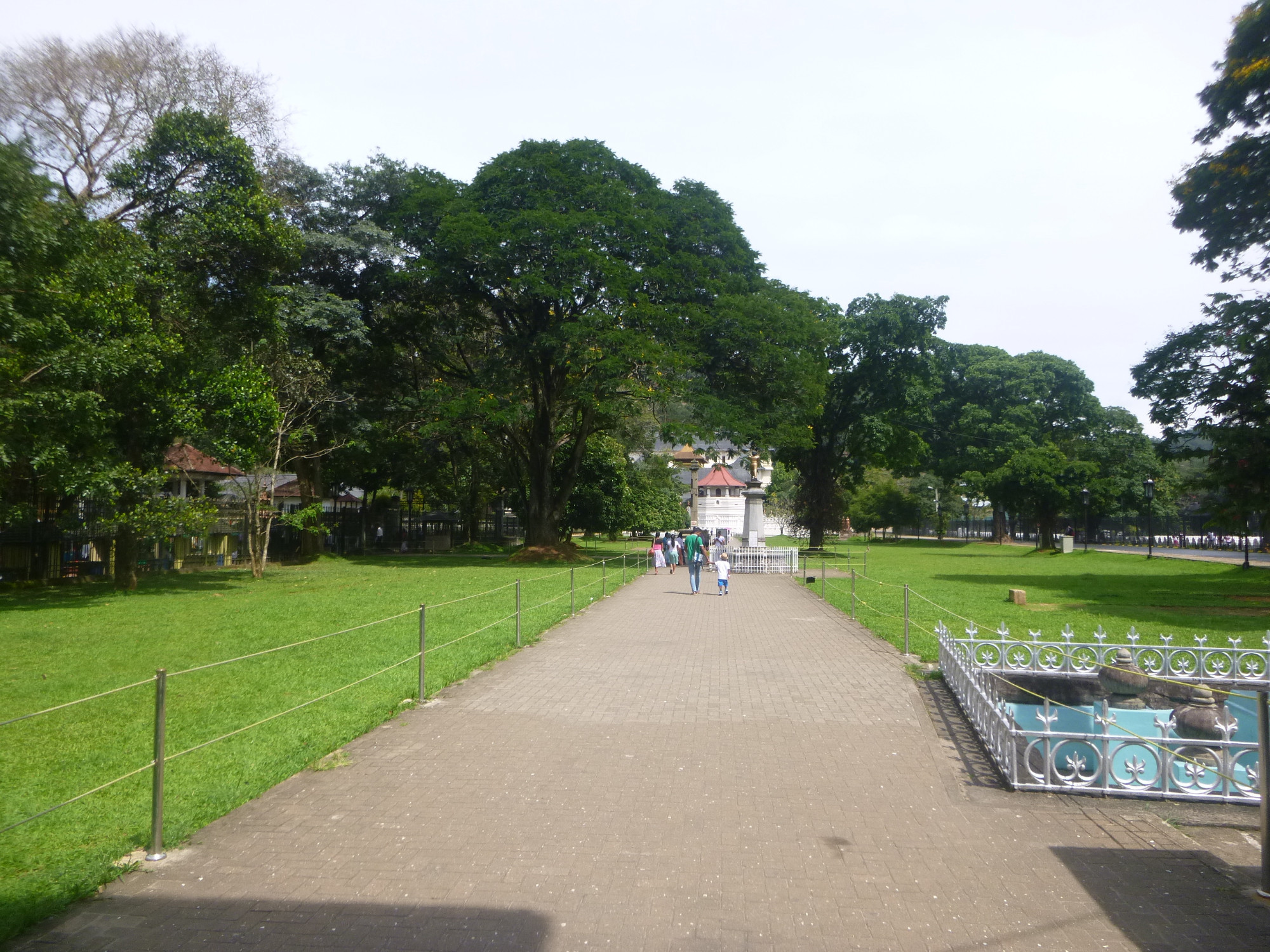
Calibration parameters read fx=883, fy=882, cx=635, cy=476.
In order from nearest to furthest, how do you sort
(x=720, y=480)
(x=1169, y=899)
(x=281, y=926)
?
1. (x=281, y=926)
2. (x=1169, y=899)
3. (x=720, y=480)

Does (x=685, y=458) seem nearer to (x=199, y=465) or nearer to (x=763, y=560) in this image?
(x=763, y=560)

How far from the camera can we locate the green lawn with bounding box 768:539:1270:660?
14570mm

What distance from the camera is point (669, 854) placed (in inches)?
192

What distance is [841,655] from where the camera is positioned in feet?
38.5

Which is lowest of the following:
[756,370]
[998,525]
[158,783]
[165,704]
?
[158,783]

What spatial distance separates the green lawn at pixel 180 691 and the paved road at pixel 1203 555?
3145 cm

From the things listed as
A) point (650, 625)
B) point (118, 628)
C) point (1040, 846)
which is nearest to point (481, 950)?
point (1040, 846)

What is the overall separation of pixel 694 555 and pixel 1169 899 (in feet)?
55.3

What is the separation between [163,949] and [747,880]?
2.72 metres

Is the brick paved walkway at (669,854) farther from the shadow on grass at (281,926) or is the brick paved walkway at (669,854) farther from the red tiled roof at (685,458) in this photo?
the red tiled roof at (685,458)

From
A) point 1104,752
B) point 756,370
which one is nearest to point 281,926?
point 1104,752

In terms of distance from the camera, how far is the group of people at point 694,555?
69.6 feet

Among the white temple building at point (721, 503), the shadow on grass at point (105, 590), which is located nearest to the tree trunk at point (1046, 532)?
the white temple building at point (721, 503)

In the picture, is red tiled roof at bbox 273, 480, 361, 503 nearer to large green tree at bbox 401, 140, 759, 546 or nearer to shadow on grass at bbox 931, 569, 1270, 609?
large green tree at bbox 401, 140, 759, 546
